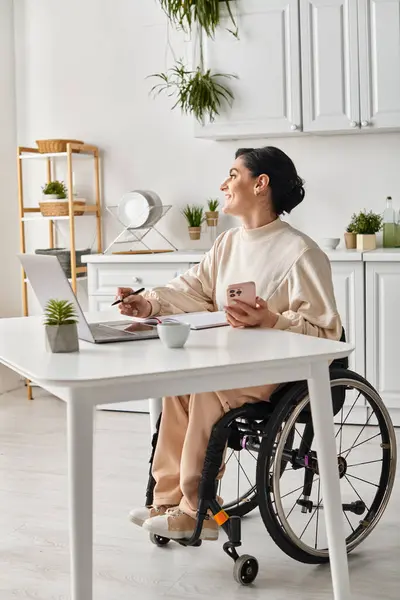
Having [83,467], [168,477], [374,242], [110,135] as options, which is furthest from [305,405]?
[110,135]

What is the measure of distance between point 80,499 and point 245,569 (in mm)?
774

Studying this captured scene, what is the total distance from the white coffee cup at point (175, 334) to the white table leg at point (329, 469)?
1.08 feet

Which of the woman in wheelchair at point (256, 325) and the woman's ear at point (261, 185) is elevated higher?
the woman's ear at point (261, 185)

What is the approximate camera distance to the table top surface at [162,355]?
1987mm

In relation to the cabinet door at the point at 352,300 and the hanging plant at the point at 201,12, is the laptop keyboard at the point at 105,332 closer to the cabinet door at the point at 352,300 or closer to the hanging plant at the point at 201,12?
the cabinet door at the point at 352,300

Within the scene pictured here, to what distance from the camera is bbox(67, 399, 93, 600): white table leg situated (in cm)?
193

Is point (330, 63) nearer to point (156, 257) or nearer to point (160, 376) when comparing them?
point (156, 257)

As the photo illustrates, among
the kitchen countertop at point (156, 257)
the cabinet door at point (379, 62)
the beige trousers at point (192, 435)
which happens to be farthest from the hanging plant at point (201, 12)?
the beige trousers at point (192, 435)

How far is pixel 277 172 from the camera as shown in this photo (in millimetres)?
2848

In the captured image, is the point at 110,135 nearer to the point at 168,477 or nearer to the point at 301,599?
the point at 168,477

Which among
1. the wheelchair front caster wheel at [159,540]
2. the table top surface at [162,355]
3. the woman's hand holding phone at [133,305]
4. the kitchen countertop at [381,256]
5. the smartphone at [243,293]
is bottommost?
the wheelchair front caster wheel at [159,540]

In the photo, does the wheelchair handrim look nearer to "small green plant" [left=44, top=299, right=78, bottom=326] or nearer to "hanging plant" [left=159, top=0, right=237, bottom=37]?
"small green plant" [left=44, top=299, right=78, bottom=326]

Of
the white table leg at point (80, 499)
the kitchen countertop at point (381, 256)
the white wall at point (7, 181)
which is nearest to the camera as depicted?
the white table leg at point (80, 499)

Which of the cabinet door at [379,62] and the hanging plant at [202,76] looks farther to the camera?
the hanging plant at [202,76]
